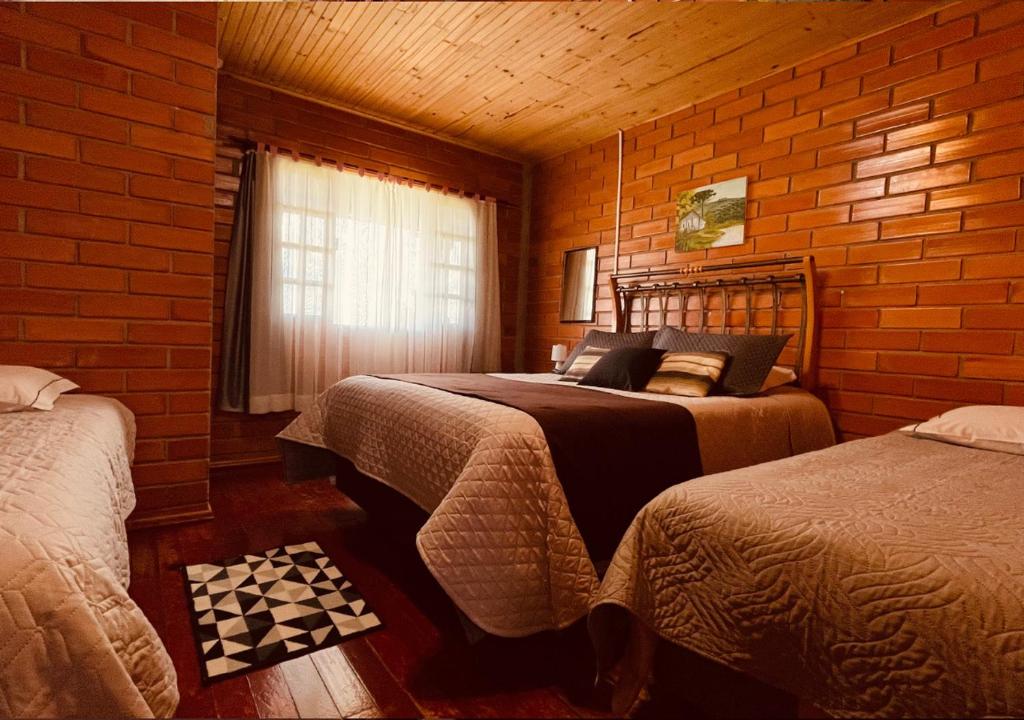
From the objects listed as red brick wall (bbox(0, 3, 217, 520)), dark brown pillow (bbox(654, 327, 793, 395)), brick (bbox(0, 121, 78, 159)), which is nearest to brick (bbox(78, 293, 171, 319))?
red brick wall (bbox(0, 3, 217, 520))

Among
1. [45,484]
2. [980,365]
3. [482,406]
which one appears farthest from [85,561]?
[980,365]

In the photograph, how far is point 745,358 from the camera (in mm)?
2506

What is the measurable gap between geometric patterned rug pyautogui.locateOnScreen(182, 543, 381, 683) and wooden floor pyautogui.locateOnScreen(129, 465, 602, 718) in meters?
0.04

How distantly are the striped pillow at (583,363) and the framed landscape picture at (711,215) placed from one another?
95cm

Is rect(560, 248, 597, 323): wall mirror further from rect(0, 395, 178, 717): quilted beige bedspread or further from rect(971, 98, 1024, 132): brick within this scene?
rect(0, 395, 178, 717): quilted beige bedspread

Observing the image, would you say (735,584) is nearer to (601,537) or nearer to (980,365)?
(601,537)

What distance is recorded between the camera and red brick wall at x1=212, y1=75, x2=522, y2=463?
10.8ft

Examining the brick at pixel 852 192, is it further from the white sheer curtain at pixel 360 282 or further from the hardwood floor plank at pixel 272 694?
the hardwood floor plank at pixel 272 694

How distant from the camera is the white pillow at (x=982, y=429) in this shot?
5.43 ft

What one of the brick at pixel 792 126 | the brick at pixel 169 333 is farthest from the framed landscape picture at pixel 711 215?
the brick at pixel 169 333

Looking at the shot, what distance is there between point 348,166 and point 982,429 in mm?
3667

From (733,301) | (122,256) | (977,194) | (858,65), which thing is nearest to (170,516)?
(122,256)

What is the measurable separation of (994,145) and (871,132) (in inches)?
19.4

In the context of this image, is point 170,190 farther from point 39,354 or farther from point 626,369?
point 626,369
